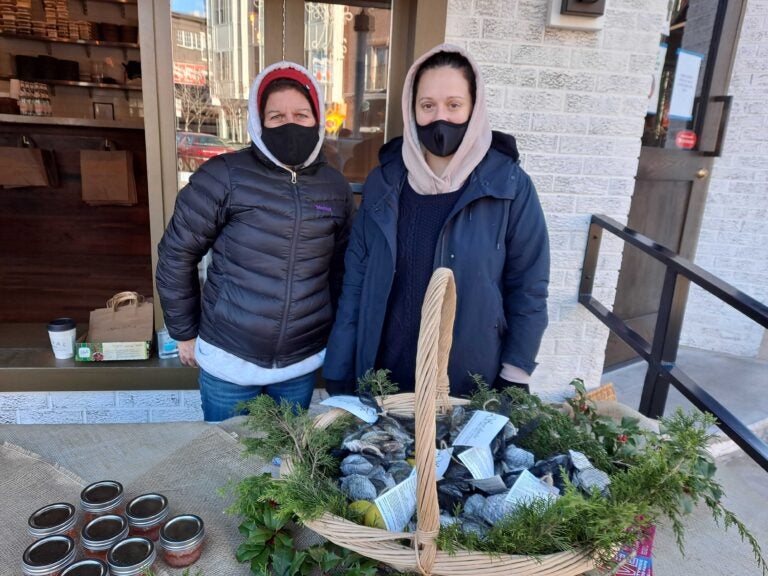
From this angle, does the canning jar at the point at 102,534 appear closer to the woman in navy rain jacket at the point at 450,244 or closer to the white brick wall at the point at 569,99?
the woman in navy rain jacket at the point at 450,244

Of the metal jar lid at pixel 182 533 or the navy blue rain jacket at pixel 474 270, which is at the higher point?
the navy blue rain jacket at pixel 474 270

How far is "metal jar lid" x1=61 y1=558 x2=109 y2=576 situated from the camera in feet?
2.84

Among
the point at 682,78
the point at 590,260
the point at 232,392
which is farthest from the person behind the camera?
the point at 682,78

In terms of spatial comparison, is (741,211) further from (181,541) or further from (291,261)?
(181,541)

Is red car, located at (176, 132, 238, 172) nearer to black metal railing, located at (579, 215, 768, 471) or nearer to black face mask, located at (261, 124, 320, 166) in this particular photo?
black face mask, located at (261, 124, 320, 166)

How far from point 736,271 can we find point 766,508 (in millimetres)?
2201

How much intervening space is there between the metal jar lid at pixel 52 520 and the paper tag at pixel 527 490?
78 cm

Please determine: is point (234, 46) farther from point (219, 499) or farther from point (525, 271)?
point (219, 499)

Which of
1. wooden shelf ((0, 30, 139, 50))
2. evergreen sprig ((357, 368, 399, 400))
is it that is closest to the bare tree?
evergreen sprig ((357, 368, 399, 400))

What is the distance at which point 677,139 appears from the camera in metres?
3.42

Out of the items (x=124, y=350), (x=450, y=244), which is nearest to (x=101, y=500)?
(x=450, y=244)

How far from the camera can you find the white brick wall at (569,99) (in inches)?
92.7

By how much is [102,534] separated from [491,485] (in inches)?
27.1

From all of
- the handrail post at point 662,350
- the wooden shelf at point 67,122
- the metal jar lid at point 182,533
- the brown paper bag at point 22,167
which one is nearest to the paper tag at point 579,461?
the metal jar lid at point 182,533
